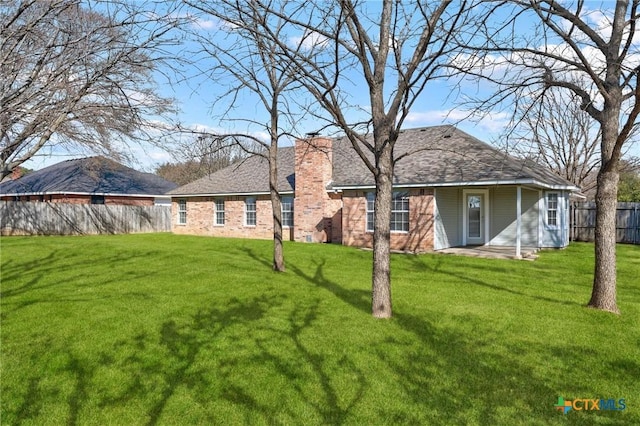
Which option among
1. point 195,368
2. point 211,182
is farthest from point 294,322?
point 211,182

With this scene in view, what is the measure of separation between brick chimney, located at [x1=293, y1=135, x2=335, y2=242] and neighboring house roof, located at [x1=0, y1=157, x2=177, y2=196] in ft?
44.6

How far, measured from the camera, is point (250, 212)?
2286cm

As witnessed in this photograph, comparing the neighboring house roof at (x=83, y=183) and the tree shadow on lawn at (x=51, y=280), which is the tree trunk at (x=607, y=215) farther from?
the neighboring house roof at (x=83, y=183)

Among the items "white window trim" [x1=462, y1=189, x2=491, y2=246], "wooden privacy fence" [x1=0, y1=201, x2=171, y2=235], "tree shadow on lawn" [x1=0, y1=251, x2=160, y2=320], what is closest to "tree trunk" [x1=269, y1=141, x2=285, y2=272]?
"tree shadow on lawn" [x1=0, y1=251, x2=160, y2=320]

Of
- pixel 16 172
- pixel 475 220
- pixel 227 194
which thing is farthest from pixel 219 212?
pixel 16 172

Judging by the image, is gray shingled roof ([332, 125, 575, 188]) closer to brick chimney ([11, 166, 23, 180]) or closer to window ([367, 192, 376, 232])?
window ([367, 192, 376, 232])

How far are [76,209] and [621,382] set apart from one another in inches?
1067

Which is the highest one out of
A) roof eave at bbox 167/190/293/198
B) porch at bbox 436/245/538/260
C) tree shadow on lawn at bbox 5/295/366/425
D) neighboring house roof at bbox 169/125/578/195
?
neighboring house roof at bbox 169/125/578/195

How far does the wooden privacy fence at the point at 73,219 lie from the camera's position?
2358 cm

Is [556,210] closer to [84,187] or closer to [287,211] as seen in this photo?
[287,211]

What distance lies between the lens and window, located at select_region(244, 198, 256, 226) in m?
22.7

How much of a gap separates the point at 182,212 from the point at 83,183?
8.50 metres

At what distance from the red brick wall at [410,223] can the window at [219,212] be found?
8.55 m

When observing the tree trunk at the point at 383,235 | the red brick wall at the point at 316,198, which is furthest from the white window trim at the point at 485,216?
the tree trunk at the point at 383,235
